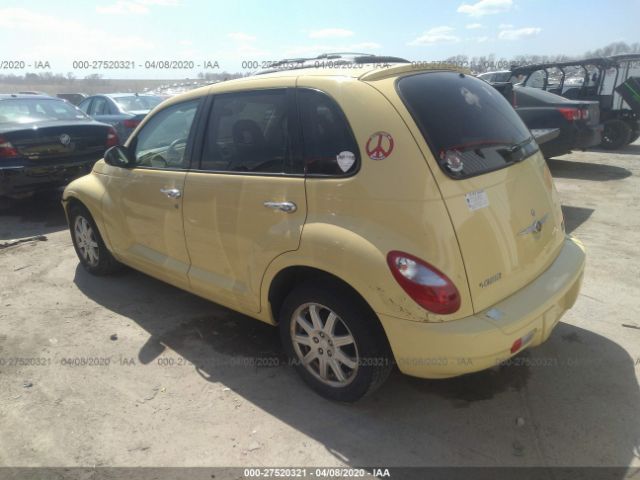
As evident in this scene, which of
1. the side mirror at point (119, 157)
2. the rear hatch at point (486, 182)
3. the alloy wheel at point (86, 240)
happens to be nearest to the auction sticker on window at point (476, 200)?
the rear hatch at point (486, 182)

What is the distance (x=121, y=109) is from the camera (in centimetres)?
1030

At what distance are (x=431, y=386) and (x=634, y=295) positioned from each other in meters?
2.14

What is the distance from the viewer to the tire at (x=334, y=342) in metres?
2.53

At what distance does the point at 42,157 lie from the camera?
6539 mm

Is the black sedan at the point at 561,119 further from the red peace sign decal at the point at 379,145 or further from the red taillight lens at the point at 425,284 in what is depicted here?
the red taillight lens at the point at 425,284

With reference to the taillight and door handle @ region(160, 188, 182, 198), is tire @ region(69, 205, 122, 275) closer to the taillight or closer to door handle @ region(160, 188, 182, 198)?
door handle @ region(160, 188, 182, 198)

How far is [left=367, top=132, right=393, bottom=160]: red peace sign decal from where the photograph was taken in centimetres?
237

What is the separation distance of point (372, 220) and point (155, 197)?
1.91 metres

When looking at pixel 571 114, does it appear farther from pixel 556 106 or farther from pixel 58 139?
pixel 58 139

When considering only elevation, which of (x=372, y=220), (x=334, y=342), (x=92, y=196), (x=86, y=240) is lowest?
(x=86, y=240)

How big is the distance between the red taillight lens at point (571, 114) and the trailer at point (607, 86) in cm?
303

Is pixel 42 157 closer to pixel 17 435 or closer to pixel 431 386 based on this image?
pixel 17 435

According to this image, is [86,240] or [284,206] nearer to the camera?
[284,206]

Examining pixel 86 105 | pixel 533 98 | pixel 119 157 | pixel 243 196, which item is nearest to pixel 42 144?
pixel 119 157
